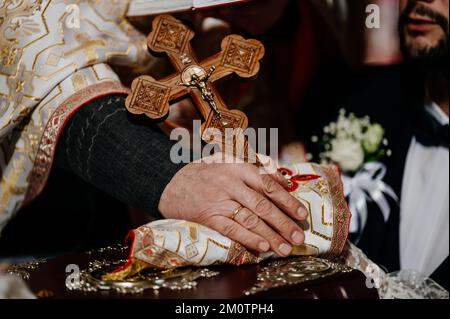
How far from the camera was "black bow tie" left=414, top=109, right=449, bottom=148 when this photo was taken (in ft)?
6.16

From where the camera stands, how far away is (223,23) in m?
1.71

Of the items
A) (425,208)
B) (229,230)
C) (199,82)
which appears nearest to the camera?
(229,230)

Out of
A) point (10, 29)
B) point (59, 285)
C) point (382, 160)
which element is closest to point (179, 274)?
point (59, 285)

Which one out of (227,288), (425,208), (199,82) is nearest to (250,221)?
(227,288)

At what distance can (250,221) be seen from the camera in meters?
1.12

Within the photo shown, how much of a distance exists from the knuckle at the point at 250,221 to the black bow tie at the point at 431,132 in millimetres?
937

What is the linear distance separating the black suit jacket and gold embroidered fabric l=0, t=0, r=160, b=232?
0.80 metres

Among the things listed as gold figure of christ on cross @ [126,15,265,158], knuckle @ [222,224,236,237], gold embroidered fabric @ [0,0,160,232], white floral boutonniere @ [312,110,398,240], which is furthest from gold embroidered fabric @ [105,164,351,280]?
white floral boutonniere @ [312,110,398,240]

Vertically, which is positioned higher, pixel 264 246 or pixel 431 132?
pixel 431 132

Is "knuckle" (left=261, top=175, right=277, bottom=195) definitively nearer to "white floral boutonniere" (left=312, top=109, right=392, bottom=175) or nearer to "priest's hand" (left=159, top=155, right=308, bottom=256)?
"priest's hand" (left=159, top=155, right=308, bottom=256)

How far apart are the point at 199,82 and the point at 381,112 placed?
0.85 metres

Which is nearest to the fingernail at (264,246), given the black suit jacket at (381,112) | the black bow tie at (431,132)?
the black suit jacket at (381,112)

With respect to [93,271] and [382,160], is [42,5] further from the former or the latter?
[382,160]

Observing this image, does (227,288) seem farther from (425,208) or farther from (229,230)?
(425,208)
